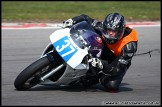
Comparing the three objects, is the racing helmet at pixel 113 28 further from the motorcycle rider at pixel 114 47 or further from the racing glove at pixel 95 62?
the racing glove at pixel 95 62

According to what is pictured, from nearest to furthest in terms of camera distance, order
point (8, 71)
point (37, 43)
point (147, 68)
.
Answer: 1. point (8, 71)
2. point (147, 68)
3. point (37, 43)

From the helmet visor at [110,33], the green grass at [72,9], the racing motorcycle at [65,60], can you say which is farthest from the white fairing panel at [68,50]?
the green grass at [72,9]

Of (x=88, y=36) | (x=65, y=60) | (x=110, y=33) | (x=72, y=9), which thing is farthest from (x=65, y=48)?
(x=72, y=9)

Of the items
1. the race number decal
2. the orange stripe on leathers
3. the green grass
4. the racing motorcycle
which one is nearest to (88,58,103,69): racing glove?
the racing motorcycle

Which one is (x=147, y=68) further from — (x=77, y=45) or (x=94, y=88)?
(x=77, y=45)

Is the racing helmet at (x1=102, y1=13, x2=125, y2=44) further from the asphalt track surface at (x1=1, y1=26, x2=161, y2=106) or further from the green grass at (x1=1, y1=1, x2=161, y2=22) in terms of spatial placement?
the green grass at (x1=1, y1=1, x2=161, y2=22)

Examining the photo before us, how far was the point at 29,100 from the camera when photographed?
295 inches

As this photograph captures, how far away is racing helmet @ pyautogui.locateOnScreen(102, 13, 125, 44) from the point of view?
796cm

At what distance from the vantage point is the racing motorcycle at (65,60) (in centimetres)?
771

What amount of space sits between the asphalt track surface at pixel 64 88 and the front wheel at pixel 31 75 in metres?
0.10

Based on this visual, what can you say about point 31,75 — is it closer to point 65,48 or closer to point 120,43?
point 65,48

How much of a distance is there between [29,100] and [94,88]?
154 cm

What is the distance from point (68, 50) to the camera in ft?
25.3

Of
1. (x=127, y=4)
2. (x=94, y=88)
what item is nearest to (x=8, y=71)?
(x=94, y=88)
